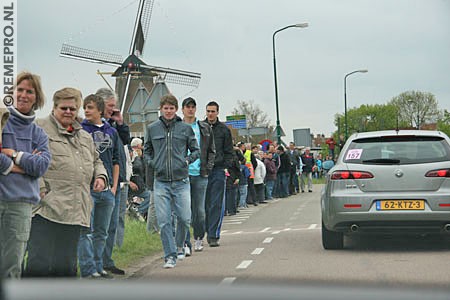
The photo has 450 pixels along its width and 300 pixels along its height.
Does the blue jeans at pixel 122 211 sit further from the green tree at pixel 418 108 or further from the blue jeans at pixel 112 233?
the green tree at pixel 418 108

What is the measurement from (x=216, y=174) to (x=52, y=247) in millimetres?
5390

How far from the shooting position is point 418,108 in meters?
116

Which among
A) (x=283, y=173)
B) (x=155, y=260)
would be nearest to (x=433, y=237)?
(x=155, y=260)

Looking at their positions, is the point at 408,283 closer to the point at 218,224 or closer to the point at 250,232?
the point at 218,224

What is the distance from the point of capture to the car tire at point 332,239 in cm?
1088

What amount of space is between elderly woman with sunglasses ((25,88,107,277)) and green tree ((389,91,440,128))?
108 metres

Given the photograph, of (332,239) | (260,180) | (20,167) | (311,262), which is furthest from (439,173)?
(260,180)

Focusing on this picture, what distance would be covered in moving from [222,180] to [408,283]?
14.6ft

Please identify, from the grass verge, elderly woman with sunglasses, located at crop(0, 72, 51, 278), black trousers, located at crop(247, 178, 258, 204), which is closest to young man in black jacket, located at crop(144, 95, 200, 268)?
the grass verge

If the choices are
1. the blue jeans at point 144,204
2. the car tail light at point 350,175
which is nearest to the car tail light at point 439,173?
the car tail light at point 350,175

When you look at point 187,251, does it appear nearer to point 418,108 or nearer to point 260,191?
point 260,191

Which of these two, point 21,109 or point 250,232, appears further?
point 250,232

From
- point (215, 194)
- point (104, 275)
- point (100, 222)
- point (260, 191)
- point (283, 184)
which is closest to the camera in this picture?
point (100, 222)

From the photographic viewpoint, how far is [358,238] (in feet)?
40.9
